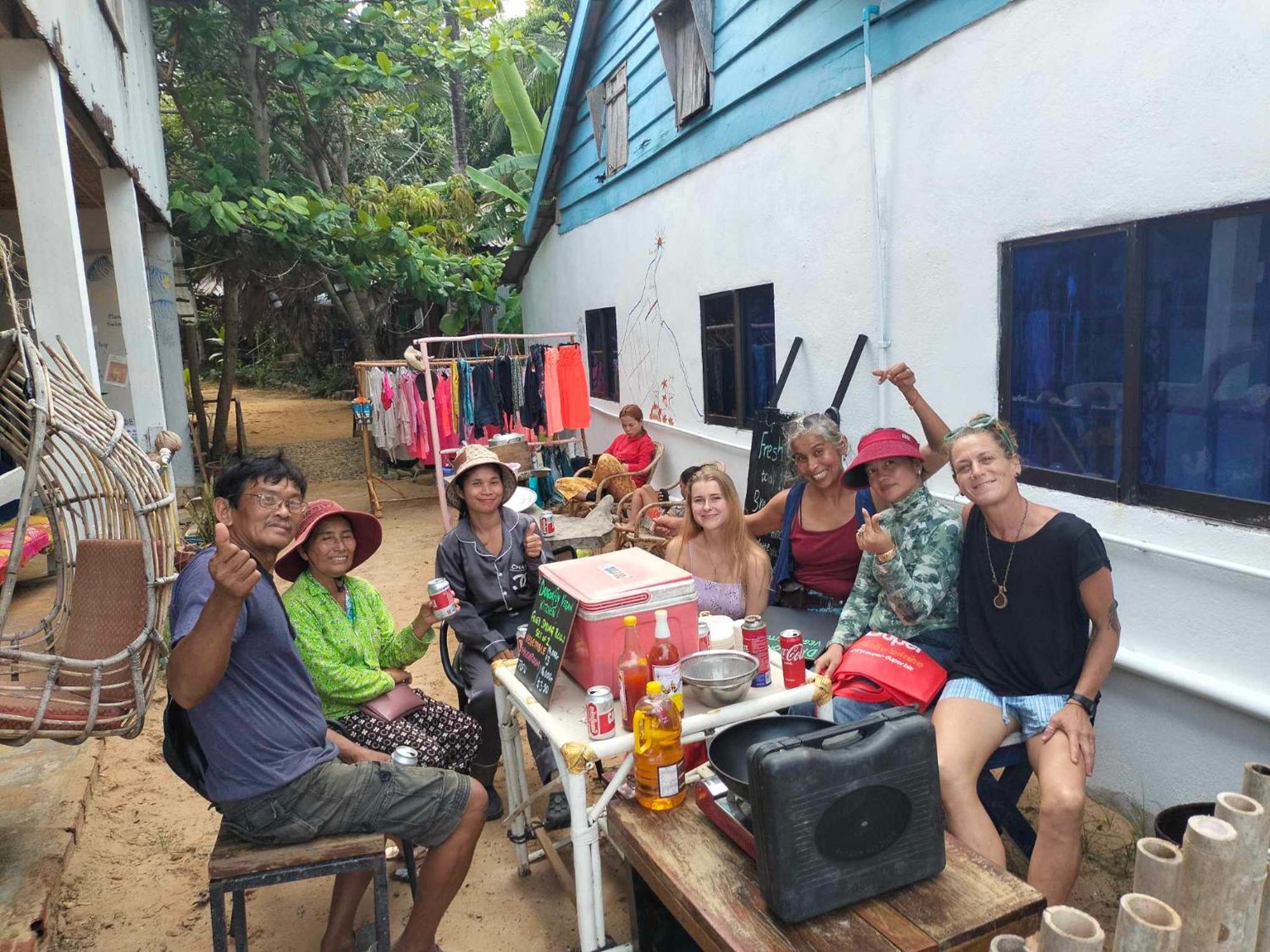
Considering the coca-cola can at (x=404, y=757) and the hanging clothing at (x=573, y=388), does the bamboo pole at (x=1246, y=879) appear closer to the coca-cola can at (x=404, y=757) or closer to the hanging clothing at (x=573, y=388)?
the coca-cola can at (x=404, y=757)

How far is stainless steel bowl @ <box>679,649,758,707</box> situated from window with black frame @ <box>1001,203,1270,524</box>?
173 cm

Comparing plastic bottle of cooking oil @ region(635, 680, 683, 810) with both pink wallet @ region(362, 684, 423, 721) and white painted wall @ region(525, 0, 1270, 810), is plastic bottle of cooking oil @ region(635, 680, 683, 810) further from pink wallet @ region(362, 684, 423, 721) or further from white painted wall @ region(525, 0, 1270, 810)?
white painted wall @ region(525, 0, 1270, 810)

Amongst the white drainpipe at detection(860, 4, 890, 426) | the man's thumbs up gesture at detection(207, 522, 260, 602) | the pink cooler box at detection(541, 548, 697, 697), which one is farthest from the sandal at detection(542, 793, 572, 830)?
the white drainpipe at detection(860, 4, 890, 426)

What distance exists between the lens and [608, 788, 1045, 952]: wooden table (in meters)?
1.61

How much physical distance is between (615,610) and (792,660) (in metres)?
0.60

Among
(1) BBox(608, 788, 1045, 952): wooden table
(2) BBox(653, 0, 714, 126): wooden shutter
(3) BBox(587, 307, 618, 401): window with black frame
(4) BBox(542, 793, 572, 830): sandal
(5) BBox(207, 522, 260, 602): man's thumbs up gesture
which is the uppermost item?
(2) BBox(653, 0, 714, 126): wooden shutter

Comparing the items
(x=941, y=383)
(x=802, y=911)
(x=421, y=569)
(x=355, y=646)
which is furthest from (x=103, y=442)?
(x=421, y=569)

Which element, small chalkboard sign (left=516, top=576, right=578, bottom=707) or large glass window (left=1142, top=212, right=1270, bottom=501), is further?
large glass window (left=1142, top=212, right=1270, bottom=501)

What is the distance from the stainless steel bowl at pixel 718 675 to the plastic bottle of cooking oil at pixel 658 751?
26 cm

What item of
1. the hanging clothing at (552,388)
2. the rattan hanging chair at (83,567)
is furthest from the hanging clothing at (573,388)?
the rattan hanging chair at (83,567)

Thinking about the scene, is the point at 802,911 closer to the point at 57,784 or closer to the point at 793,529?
the point at 793,529

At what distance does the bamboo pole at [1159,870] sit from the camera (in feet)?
4.85

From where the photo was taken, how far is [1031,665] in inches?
102

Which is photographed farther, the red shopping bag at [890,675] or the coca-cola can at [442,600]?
the coca-cola can at [442,600]
